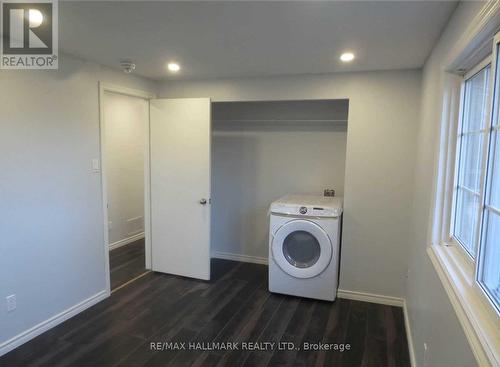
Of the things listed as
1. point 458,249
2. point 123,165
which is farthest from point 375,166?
point 123,165

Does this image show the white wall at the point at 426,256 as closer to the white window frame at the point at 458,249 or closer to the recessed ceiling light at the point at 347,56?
the white window frame at the point at 458,249

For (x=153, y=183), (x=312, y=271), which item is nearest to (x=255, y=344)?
(x=312, y=271)

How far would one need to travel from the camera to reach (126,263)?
4.09 m

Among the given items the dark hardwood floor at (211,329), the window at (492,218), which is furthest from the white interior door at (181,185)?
the window at (492,218)

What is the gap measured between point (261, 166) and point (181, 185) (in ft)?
3.39

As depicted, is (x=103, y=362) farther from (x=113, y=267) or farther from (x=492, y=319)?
(x=492, y=319)

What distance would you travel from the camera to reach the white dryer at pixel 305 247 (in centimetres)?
310

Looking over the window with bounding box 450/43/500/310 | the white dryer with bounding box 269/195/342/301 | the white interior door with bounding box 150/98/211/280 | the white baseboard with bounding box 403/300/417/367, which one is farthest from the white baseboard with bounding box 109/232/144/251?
the window with bounding box 450/43/500/310

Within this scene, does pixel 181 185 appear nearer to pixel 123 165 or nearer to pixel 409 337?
pixel 123 165

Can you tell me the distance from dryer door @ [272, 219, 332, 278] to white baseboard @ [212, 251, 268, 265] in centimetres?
101

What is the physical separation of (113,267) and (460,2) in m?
3.99

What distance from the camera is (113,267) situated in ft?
13.0

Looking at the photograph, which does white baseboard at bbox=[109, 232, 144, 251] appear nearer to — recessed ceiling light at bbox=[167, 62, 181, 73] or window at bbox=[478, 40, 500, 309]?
recessed ceiling light at bbox=[167, 62, 181, 73]

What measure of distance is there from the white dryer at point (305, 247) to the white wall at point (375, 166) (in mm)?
211
